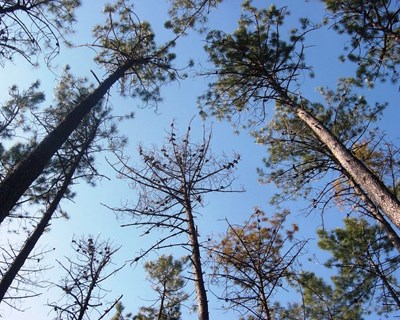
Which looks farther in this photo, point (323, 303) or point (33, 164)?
point (323, 303)

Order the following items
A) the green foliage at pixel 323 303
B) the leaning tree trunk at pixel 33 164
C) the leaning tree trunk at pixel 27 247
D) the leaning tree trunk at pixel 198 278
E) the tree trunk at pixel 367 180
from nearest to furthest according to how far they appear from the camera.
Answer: the leaning tree trunk at pixel 198 278
the leaning tree trunk at pixel 33 164
the tree trunk at pixel 367 180
the leaning tree trunk at pixel 27 247
the green foliage at pixel 323 303

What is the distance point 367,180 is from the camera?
6727 millimetres

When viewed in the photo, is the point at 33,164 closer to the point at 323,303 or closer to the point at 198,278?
the point at 198,278

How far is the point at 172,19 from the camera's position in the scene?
33.6ft

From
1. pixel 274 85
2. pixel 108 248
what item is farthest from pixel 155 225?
pixel 274 85

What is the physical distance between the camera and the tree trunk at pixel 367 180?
6.00 m

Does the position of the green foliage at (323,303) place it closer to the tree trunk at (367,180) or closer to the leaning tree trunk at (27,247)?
the tree trunk at (367,180)

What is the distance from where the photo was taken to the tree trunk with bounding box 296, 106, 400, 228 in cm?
600

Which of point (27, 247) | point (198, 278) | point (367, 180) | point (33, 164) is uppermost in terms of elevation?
point (367, 180)

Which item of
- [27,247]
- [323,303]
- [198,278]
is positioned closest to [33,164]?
[198,278]

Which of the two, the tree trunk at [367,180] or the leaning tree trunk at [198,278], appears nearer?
the leaning tree trunk at [198,278]

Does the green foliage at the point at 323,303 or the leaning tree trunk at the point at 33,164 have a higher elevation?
the green foliage at the point at 323,303

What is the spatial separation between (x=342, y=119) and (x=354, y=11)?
3.21 m

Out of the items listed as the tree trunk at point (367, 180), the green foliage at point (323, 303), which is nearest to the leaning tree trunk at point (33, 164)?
the tree trunk at point (367, 180)
